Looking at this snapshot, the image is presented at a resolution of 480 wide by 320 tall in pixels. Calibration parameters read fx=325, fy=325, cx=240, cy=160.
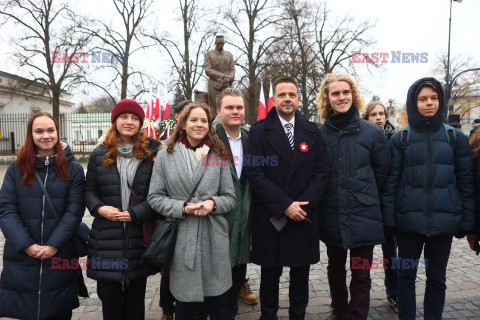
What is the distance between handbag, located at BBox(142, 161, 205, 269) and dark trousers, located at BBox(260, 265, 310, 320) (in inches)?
38.4

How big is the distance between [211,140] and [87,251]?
4.58 feet

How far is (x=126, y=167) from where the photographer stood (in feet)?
8.66

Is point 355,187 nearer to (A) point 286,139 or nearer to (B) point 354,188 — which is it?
(B) point 354,188

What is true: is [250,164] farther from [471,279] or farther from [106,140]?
[471,279]

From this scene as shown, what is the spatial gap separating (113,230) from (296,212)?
1.48 meters

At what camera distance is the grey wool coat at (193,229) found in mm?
2494

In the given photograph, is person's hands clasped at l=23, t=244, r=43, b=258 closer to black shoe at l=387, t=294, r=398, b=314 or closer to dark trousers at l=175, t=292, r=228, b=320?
dark trousers at l=175, t=292, r=228, b=320

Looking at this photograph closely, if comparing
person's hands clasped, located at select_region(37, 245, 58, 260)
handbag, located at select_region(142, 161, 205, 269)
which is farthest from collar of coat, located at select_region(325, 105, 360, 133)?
person's hands clasped, located at select_region(37, 245, 58, 260)

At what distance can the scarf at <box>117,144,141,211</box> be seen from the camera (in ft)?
8.50

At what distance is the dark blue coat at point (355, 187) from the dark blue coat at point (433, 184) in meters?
0.20

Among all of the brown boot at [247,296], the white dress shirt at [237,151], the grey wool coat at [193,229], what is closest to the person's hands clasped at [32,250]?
the grey wool coat at [193,229]

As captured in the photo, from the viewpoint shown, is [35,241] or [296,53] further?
[296,53]

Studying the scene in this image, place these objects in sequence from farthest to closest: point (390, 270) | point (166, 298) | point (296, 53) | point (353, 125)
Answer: point (296, 53) < point (390, 270) < point (166, 298) < point (353, 125)

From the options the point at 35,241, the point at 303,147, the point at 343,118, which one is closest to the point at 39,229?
the point at 35,241
